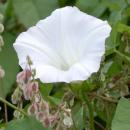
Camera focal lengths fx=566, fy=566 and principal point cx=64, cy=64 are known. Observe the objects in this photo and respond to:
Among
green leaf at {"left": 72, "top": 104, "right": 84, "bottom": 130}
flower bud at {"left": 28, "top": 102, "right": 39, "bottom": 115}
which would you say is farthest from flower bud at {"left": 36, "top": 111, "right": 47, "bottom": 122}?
green leaf at {"left": 72, "top": 104, "right": 84, "bottom": 130}

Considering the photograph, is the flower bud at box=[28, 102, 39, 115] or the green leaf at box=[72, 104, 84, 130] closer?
the flower bud at box=[28, 102, 39, 115]

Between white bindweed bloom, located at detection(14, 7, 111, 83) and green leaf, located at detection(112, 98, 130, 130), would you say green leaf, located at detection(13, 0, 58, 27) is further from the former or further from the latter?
green leaf, located at detection(112, 98, 130, 130)

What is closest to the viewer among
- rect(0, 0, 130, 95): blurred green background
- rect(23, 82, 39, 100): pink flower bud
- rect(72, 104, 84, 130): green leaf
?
rect(23, 82, 39, 100): pink flower bud

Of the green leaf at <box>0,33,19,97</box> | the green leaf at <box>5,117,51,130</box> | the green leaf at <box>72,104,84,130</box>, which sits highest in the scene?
the green leaf at <box>5,117,51,130</box>

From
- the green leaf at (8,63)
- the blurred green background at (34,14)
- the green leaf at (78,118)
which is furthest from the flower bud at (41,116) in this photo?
the green leaf at (8,63)

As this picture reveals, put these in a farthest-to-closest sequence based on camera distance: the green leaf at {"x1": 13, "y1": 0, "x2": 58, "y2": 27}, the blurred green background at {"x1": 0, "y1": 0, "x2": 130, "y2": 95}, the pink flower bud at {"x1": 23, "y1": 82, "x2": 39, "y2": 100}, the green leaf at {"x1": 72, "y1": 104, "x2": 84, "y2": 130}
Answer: the green leaf at {"x1": 13, "y1": 0, "x2": 58, "y2": 27} → the blurred green background at {"x1": 0, "y1": 0, "x2": 130, "y2": 95} → the green leaf at {"x1": 72, "y1": 104, "x2": 84, "y2": 130} → the pink flower bud at {"x1": 23, "y1": 82, "x2": 39, "y2": 100}

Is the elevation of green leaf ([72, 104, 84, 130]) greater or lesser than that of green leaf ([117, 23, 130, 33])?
lesser

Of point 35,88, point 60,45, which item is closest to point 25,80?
point 35,88

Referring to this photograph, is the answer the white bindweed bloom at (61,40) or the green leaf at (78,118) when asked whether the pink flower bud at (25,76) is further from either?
the green leaf at (78,118)
